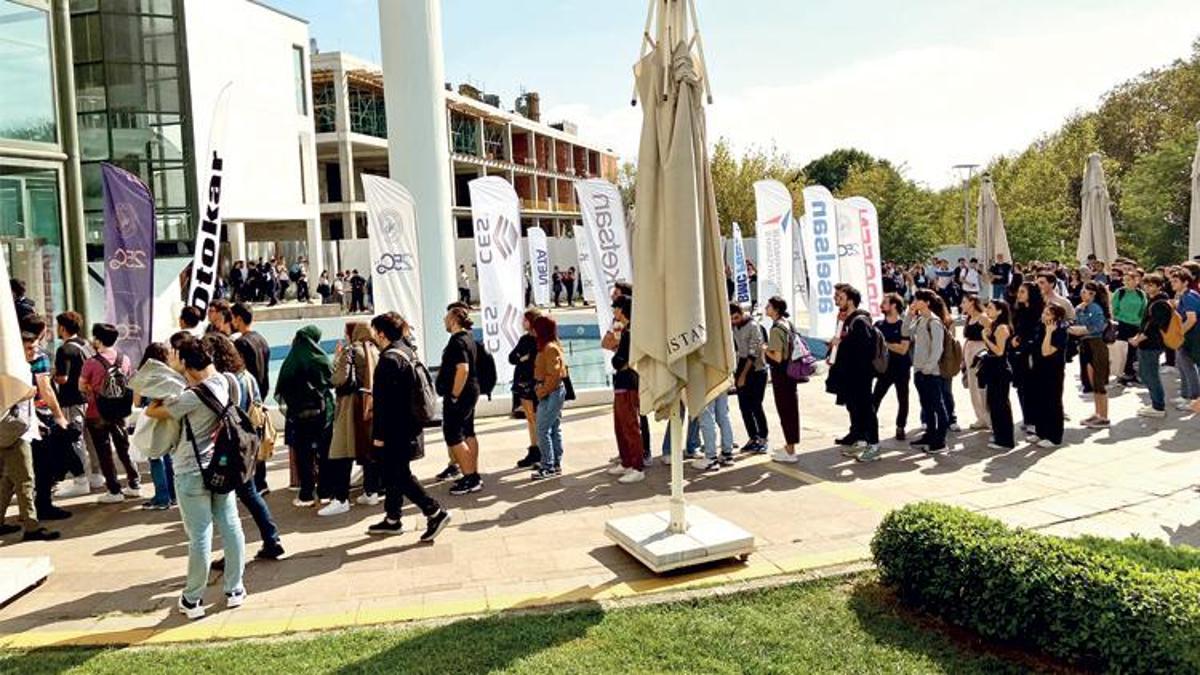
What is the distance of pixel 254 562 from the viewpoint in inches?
258

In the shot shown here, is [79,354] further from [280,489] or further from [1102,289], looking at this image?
[1102,289]

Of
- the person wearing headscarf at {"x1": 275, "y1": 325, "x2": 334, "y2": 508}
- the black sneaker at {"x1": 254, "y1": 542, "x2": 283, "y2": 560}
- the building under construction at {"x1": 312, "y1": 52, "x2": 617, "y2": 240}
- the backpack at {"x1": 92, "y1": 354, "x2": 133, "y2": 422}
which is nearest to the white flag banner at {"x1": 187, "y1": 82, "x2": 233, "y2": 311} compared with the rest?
the backpack at {"x1": 92, "y1": 354, "x2": 133, "y2": 422}

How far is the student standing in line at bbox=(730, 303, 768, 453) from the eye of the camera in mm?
9109

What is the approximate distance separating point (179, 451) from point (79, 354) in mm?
3777

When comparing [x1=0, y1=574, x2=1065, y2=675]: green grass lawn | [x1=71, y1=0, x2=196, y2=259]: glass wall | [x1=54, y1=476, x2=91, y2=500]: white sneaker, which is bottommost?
[x1=0, y1=574, x2=1065, y2=675]: green grass lawn

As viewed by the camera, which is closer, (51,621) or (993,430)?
(51,621)

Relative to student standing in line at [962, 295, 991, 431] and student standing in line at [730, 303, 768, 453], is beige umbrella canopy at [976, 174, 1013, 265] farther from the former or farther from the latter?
student standing in line at [730, 303, 768, 453]

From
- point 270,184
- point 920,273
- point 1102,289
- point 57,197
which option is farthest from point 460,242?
point 1102,289

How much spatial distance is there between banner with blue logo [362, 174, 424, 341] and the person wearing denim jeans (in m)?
4.08

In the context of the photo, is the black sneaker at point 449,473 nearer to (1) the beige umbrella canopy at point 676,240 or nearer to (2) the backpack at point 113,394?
(2) the backpack at point 113,394

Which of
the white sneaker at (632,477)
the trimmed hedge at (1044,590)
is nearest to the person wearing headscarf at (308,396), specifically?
the white sneaker at (632,477)

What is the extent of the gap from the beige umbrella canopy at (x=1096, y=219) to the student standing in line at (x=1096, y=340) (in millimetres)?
8446

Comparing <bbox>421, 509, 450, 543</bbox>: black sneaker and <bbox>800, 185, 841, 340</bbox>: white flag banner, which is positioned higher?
<bbox>800, 185, 841, 340</bbox>: white flag banner

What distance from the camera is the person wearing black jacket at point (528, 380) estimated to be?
913 cm
